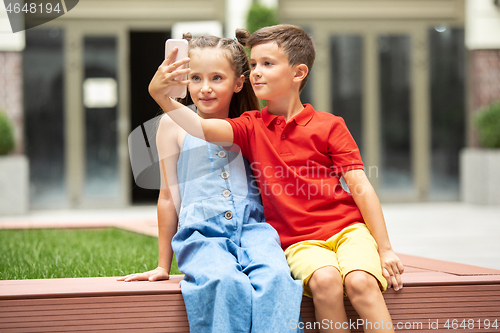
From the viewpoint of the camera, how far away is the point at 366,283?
1741 mm

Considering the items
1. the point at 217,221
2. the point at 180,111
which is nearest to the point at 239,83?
the point at 180,111

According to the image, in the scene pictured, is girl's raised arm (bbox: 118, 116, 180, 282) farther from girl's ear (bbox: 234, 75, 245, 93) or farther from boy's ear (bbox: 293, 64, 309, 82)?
boy's ear (bbox: 293, 64, 309, 82)

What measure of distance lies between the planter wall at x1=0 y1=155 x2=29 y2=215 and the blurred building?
0.60m

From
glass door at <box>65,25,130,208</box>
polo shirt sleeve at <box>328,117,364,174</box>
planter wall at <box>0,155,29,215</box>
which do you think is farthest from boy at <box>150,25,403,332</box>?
glass door at <box>65,25,130,208</box>

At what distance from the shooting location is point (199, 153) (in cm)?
210

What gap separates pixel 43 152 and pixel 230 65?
21.1ft

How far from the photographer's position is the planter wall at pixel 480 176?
7.53 metres

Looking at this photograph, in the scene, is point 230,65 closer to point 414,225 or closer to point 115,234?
point 115,234

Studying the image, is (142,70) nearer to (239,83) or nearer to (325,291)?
(239,83)

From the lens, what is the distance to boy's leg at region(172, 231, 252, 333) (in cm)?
170

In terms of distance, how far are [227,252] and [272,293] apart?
0.25 metres

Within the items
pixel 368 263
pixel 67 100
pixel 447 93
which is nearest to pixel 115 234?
pixel 368 263

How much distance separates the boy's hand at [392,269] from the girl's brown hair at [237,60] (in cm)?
89

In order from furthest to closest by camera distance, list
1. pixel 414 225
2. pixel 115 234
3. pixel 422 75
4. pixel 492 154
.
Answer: pixel 422 75, pixel 492 154, pixel 414 225, pixel 115 234
